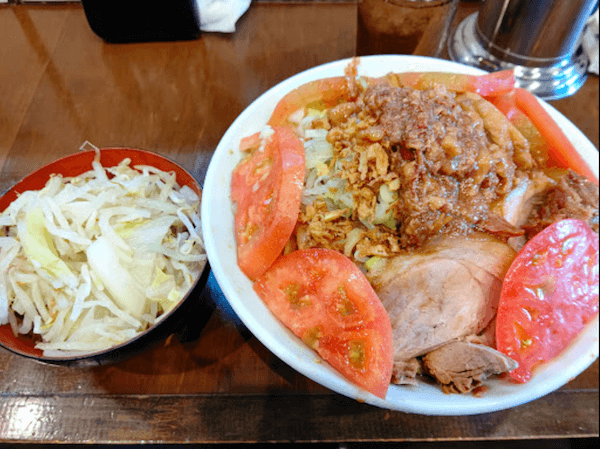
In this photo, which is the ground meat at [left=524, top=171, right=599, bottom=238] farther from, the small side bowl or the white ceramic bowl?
the small side bowl

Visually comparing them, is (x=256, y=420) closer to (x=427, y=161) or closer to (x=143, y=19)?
(x=427, y=161)

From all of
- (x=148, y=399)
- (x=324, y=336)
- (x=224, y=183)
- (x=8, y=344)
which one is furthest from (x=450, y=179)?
(x=8, y=344)

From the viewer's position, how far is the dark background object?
168cm

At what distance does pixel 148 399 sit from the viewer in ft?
3.53

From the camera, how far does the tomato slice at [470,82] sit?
123cm

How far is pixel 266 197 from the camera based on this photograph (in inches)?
42.0

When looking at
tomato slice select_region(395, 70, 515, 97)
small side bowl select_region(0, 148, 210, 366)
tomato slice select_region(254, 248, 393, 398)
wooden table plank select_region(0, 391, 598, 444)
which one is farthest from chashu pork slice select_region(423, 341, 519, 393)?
tomato slice select_region(395, 70, 515, 97)

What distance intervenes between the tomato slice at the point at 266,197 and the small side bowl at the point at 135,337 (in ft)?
0.41

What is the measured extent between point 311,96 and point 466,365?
0.93 m

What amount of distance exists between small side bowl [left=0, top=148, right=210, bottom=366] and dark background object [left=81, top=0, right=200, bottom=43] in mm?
865

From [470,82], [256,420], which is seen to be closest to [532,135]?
[470,82]

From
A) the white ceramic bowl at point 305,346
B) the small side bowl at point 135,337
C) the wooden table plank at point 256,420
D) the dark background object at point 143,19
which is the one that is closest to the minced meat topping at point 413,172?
the white ceramic bowl at point 305,346

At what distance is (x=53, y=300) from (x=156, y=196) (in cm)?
41

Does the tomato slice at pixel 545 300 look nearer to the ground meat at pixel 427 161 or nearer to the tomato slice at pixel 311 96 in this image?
the ground meat at pixel 427 161
